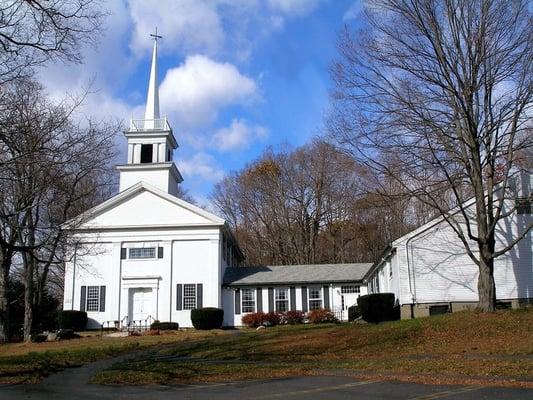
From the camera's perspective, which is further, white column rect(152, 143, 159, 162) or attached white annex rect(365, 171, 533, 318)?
white column rect(152, 143, 159, 162)

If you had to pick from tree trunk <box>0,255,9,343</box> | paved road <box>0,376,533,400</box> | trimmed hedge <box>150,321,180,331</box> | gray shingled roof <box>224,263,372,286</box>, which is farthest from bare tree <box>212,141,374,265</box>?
paved road <box>0,376,533,400</box>

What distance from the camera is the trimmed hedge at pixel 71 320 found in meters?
34.8

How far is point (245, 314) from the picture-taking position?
3756cm

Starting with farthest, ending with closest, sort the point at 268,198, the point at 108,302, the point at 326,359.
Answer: the point at 268,198 < the point at 108,302 < the point at 326,359

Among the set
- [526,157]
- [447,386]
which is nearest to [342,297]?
[526,157]

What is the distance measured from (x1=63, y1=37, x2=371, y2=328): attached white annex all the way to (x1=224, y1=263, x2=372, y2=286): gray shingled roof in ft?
0.22

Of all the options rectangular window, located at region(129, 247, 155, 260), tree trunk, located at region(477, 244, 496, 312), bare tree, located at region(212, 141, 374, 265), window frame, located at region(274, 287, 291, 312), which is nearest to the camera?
tree trunk, located at region(477, 244, 496, 312)

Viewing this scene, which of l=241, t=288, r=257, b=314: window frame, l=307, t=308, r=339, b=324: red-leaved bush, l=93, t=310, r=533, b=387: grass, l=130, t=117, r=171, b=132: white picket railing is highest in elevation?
l=130, t=117, r=171, b=132: white picket railing

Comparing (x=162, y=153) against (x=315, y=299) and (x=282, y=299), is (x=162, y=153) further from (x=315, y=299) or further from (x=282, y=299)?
(x=315, y=299)

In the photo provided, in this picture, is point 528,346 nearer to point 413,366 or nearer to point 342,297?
point 413,366

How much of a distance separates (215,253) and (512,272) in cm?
1754

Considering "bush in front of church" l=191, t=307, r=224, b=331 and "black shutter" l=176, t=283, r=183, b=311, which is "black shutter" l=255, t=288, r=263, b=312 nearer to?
"bush in front of church" l=191, t=307, r=224, b=331

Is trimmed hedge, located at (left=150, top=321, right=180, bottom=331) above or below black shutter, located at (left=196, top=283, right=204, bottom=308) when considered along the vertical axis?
below

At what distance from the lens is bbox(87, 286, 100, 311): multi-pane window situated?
3672cm
